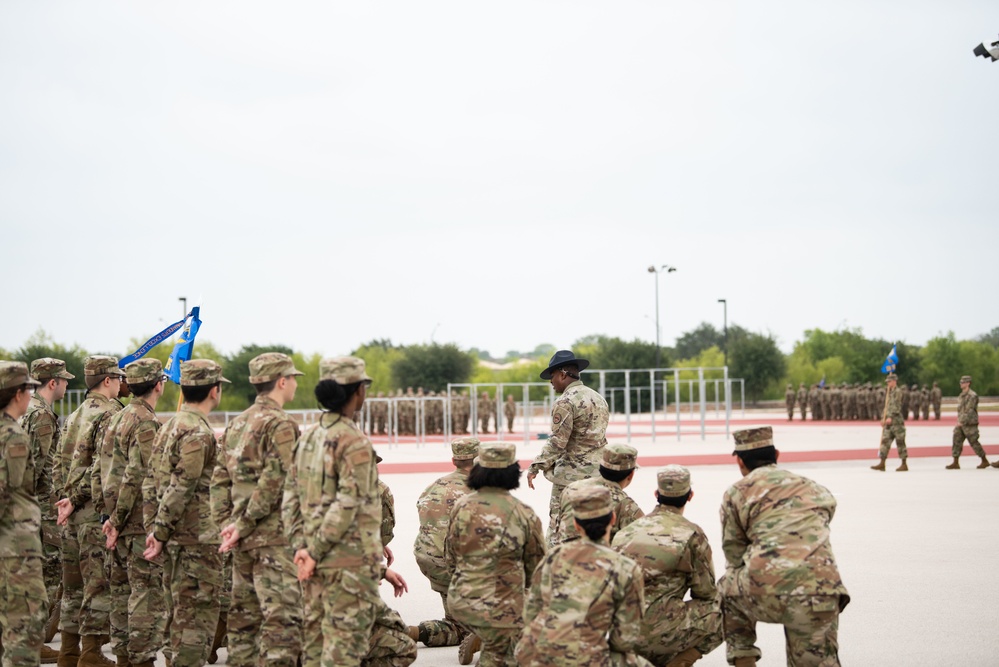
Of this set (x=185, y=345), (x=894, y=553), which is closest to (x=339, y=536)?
(x=185, y=345)

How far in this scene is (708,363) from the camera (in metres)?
101

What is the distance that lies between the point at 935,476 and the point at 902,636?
13.8m

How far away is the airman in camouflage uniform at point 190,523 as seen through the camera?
22.4 feet

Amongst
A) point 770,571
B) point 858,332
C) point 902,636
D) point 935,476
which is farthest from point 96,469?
point 858,332

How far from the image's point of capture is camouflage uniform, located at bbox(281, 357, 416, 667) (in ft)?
19.0

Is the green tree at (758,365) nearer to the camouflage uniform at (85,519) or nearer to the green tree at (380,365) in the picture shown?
the green tree at (380,365)

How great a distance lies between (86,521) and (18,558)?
5.24 feet

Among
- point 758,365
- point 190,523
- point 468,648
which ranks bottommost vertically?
point 468,648

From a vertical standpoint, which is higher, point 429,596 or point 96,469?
point 96,469

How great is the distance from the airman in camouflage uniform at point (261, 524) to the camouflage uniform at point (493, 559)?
0.98 m

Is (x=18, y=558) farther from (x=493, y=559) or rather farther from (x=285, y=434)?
(x=493, y=559)

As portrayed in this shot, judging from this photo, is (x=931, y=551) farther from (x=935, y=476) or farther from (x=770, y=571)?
(x=935, y=476)

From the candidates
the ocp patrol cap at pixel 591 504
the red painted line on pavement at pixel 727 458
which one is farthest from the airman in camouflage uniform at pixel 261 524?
the red painted line on pavement at pixel 727 458

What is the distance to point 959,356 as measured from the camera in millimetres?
96812
